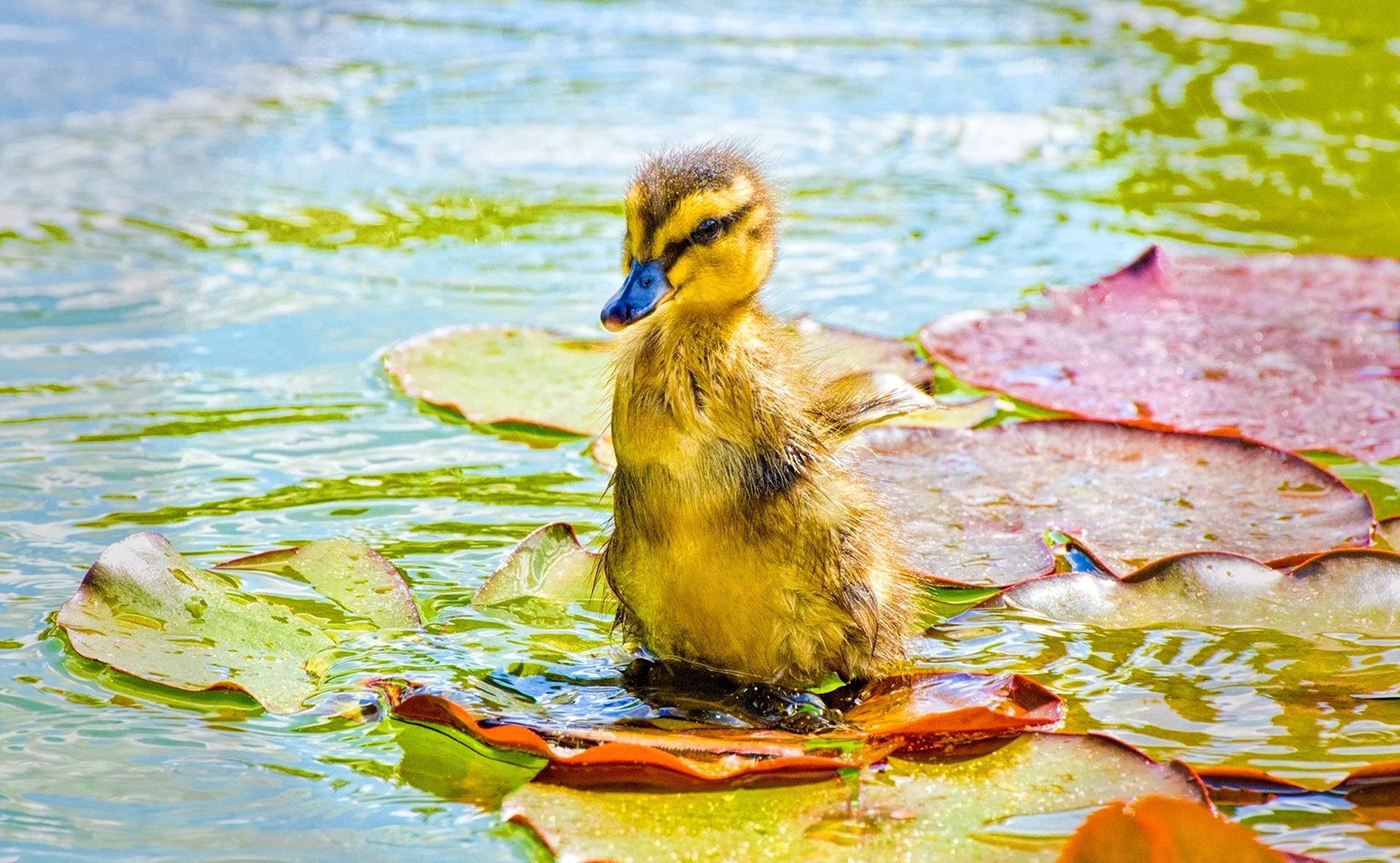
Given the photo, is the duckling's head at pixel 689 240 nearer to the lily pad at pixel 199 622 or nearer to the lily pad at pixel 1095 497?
the lily pad at pixel 1095 497

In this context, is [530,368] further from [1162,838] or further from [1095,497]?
[1162,838]

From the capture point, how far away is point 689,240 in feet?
8.52

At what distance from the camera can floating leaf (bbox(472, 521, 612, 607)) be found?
3.02 meters

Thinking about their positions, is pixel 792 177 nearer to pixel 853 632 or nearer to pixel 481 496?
pixel 481 496

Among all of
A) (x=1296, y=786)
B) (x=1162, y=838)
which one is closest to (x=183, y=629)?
(x=1162, y=838)

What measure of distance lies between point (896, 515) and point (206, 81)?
178 inches

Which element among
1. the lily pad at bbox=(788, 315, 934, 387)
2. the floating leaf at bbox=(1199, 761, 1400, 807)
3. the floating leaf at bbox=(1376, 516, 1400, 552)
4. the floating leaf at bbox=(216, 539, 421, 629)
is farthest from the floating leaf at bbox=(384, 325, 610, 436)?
the floating leaf at bbox=(1199, 761, 1400, 807)

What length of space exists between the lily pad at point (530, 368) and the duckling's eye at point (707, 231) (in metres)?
1.19

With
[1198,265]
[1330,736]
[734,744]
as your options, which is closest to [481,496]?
[734,744]

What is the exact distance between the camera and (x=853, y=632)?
8.84 ft

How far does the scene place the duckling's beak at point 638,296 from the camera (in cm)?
251

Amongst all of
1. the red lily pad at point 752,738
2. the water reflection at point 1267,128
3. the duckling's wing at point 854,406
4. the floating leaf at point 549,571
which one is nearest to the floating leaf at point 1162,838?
the red lily pad at point 752,738

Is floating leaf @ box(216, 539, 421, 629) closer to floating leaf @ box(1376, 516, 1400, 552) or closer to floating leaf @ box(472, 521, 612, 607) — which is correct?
floating leaf @ box(472, 521, 612, 607)

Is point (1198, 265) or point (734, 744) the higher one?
point (1198, 265)
